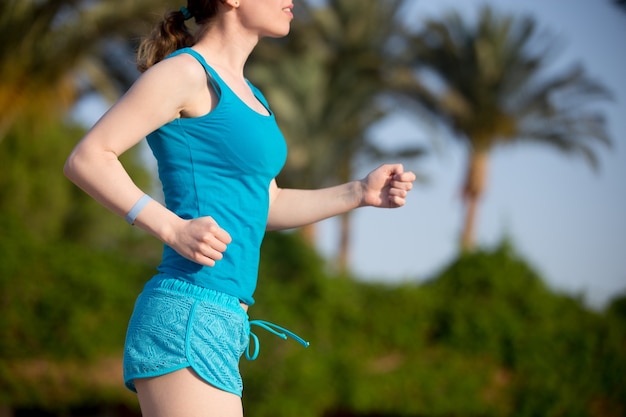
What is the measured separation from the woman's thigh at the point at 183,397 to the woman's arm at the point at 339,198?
0.69m

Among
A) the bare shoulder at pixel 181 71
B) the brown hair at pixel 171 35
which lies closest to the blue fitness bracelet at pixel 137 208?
the bare shoulder at pixel 181 71

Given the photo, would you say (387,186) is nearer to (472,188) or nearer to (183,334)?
(183,334)

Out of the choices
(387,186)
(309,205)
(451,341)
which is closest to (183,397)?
(309,205)

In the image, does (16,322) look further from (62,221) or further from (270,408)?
(62,221)

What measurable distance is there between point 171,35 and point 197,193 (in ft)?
1.89

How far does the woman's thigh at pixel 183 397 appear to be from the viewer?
7.13 feet

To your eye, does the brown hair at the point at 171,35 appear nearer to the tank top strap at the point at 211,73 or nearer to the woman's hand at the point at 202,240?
the tank top strap at the point at 211,73

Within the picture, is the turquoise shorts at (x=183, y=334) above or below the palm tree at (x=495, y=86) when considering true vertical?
below

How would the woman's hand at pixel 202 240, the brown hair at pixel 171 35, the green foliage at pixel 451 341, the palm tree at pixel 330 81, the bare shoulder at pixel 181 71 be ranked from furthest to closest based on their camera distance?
1. the palm tree at pixel 330 81
2. the green foliage at pixel 451 341
3. the brown hair at pixel 171 35
4. the bare shoulder at pixel 181 71
5. the woman's hand at pixel 202 240

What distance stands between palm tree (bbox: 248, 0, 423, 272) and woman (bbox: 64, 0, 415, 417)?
15.8 m

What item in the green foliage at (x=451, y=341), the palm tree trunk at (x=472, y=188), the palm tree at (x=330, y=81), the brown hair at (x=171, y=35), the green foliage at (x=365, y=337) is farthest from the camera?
the palm tree trunk at (x=472, y=188)

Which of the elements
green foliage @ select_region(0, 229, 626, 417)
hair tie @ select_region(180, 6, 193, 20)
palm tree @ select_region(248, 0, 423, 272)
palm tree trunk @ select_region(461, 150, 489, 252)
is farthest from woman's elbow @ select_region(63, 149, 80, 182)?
palm tree trunk @ select_region(461, 150, 489, 252)

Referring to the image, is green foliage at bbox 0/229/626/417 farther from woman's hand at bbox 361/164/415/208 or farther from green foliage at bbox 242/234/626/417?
woman's hand at bbox 361/164/415/208

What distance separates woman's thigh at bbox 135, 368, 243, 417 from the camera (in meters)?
2.17
